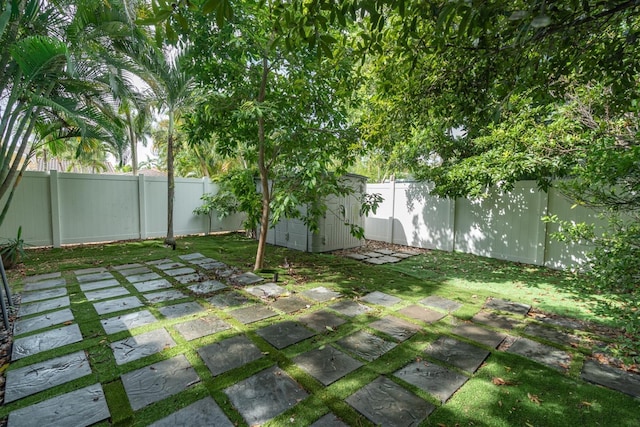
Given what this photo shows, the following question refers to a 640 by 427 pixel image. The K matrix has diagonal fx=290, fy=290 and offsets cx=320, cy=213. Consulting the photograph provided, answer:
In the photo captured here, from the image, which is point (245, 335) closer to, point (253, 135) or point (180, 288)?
point (180, 288)

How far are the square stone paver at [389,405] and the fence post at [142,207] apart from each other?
763 centimetres

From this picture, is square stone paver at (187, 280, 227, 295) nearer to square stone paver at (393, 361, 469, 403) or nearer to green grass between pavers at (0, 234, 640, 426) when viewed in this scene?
green grass between pavers at (0, 234, 640, 426)

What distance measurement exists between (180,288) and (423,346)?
322 cm

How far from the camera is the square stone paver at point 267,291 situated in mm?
3844

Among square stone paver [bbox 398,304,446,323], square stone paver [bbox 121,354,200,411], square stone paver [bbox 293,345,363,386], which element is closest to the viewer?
square stone paver [bbox 121,354,200,411]

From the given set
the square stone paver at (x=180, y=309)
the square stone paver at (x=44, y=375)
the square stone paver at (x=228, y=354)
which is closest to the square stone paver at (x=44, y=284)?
the square stone paver at (x=180, y=309)

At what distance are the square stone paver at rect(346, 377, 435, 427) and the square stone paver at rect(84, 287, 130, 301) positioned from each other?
3.34 metres

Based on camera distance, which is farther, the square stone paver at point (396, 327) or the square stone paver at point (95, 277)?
the square stone paver at point (95, 277)

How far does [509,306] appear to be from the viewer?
3.63 metres

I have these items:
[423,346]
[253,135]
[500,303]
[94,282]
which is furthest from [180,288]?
[500,303]

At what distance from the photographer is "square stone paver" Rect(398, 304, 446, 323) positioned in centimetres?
320

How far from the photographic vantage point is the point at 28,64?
3.86 metres

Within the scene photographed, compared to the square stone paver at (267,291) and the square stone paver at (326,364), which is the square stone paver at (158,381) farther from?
the square stone paver at (267,291)

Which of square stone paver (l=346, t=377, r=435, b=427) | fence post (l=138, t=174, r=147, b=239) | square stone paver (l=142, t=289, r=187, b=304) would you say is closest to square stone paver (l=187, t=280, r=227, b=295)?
square stone paver (l=142, t=289, r=187, b=304)
